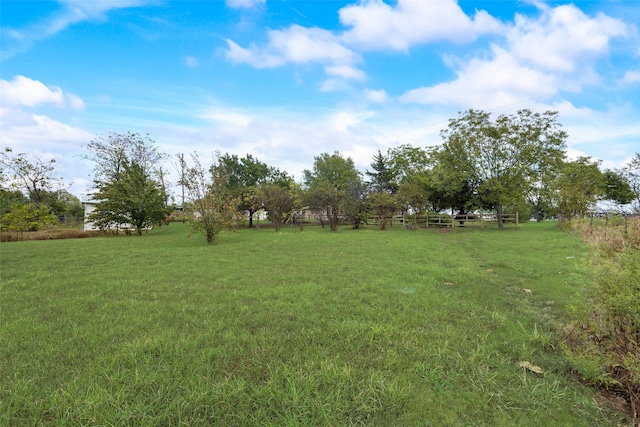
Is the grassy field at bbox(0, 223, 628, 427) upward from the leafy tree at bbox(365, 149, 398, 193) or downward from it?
downward

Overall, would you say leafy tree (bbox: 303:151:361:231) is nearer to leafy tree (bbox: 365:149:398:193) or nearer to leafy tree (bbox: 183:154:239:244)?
leafy tree (bbox: 365:149:398:193)

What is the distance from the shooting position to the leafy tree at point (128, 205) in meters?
18.3

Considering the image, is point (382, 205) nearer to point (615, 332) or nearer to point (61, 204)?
point (615, 332)

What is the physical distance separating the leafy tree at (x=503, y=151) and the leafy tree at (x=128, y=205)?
70.1 feet

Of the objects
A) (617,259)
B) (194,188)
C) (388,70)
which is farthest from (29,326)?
(388,70)

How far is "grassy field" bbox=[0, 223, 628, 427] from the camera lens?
1820 millimetres

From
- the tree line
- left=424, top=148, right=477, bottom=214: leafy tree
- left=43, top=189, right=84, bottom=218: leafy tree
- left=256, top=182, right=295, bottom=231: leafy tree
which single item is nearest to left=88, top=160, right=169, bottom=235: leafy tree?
the tree line

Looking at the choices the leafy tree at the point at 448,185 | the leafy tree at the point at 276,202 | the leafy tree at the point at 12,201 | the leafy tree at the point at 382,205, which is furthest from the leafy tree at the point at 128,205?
the leafy tree at the point at 448,185

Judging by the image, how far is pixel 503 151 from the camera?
19719mm

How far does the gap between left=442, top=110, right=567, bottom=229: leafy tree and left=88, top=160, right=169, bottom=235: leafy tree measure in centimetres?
2135

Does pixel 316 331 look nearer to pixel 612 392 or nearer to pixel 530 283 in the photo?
pixel 612 392

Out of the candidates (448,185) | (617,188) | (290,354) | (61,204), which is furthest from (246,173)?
(617,188)

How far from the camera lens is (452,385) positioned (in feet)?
6.80

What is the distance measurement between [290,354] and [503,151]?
22.4 metres
